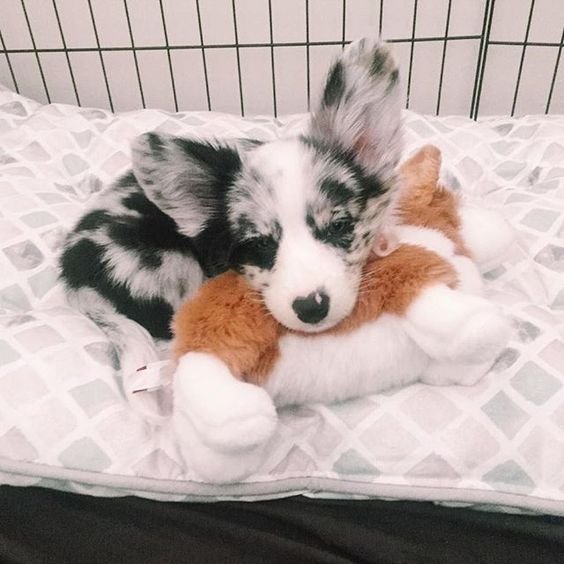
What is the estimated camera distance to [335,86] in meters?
1.03

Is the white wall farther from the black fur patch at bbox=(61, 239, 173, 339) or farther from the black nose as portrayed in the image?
the black nose

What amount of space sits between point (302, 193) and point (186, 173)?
0.19 m

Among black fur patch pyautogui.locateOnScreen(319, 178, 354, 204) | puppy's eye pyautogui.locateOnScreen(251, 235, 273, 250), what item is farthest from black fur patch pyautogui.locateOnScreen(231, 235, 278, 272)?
black fur patch pyautogui.locateOnScreen(319, 178, 354, 204)

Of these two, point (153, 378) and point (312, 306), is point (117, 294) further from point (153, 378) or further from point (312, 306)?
point (312, 306)

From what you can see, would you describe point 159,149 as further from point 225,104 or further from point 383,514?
point 225,104

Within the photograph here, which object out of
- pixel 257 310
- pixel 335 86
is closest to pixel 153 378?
pixel 257 310

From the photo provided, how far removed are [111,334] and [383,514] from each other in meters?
0.59

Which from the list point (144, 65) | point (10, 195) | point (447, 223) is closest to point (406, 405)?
point (447, 223)

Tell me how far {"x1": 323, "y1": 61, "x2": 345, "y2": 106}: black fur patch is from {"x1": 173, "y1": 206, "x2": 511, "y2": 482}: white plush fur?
248 millimetres

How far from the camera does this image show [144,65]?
98.0 inches

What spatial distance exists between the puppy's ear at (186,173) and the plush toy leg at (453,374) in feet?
1.42

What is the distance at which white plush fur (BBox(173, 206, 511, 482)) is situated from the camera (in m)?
0.84

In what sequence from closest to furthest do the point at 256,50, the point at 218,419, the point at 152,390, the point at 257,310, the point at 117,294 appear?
the point at 218,419, the point at 257,310, the point at 152,390, the point at 117,294, the point at 256,50

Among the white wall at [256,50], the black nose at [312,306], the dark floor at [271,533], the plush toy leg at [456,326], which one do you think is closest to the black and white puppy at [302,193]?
the black nose at [312,306]
